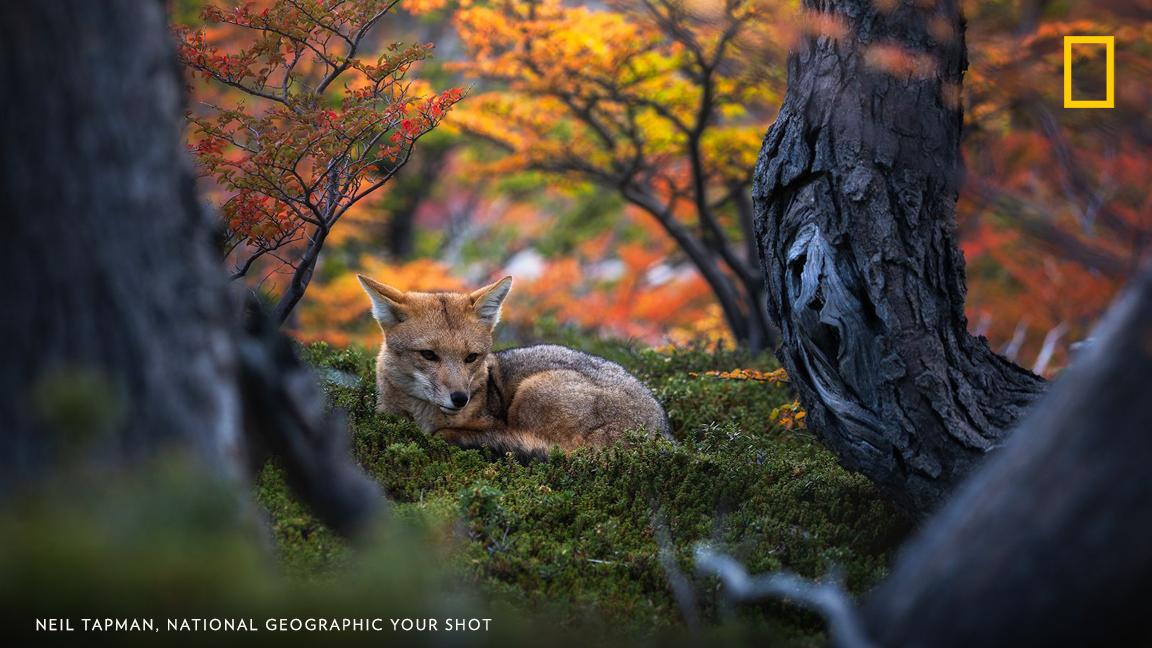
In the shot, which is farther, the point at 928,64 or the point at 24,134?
the point at 928,64

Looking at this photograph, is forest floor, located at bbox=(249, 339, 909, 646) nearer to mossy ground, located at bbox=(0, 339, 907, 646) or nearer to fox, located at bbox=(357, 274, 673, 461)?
mossy ground, located at bbox=(0, 339, 907, 646)

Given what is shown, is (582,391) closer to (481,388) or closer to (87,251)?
(481,388)

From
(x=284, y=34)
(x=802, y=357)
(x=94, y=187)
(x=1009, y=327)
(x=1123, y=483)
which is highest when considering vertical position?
(x=1009, y=327)

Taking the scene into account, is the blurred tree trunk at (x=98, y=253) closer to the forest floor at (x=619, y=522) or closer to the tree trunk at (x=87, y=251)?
the tree trunk at (x=87, y=251)

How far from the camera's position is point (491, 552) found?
502cm

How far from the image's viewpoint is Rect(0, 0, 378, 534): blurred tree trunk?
2.90 metres

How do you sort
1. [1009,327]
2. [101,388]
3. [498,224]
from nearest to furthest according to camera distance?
[101,388] < [1009,327] < [498,224]

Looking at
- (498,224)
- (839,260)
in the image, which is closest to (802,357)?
(839,260)

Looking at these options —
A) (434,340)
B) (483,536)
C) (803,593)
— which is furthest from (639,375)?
(803,593)

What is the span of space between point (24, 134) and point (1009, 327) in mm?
17234

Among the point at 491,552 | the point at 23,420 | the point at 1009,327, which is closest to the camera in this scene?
the point at 23,420

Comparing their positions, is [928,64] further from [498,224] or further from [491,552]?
[498,224]

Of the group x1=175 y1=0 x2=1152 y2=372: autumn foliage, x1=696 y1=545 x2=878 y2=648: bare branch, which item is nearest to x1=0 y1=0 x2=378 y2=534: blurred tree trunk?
x1=696 y1=545 x2=878 y2=648: bare branch

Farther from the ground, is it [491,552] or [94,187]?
[94,187]
